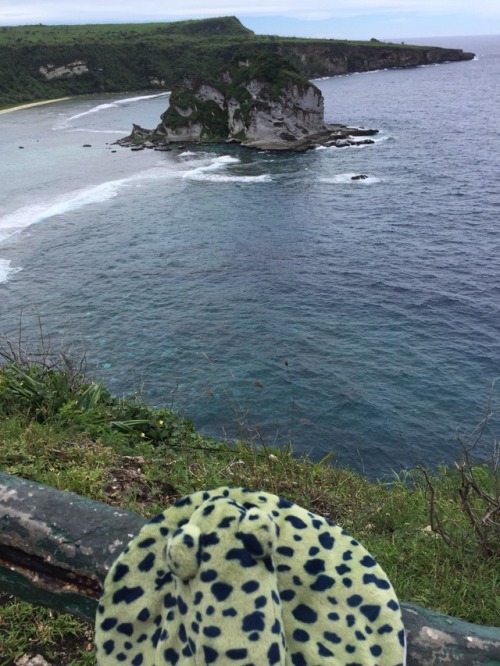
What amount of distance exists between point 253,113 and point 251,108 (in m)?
0.74

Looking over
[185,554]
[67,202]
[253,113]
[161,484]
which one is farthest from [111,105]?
[185,554]

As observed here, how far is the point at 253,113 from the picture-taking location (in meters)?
65.8

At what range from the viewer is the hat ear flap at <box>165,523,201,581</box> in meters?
1.51

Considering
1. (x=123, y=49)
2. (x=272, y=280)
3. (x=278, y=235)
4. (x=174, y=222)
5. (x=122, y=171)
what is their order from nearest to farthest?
1. (x=272, y=280)
2. (x=278, y=235)
3. (x=174, y=222)
4. (x=122, y=171)
5. (x=123, y=49)

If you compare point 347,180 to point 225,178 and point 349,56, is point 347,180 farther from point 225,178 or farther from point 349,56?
point 349,56

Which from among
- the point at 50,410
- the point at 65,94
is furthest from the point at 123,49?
the point at 50,410

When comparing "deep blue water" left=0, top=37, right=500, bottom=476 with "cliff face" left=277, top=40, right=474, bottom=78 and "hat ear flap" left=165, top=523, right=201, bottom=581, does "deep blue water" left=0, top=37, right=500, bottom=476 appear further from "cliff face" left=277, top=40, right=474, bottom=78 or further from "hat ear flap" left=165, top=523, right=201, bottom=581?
"cliff face" left=277, top=40, right=474, bottom=78

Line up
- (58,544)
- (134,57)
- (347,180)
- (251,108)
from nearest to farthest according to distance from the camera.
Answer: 1. (58,544)
2. (347,180)
3. (251,108)
4. (134,57)

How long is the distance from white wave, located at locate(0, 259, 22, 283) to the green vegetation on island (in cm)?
8721

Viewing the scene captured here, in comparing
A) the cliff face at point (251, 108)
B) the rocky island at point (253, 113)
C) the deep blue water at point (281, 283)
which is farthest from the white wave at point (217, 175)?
the cliff face at point (251, 108)

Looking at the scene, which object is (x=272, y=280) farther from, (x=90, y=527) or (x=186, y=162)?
(x=186, y=162)

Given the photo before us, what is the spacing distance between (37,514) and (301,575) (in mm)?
1278

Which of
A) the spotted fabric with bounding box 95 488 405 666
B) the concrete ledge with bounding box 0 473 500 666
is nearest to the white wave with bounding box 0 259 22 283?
the concrete ledge with bounding box 0 473 500 666

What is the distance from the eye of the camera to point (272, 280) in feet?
99.7
